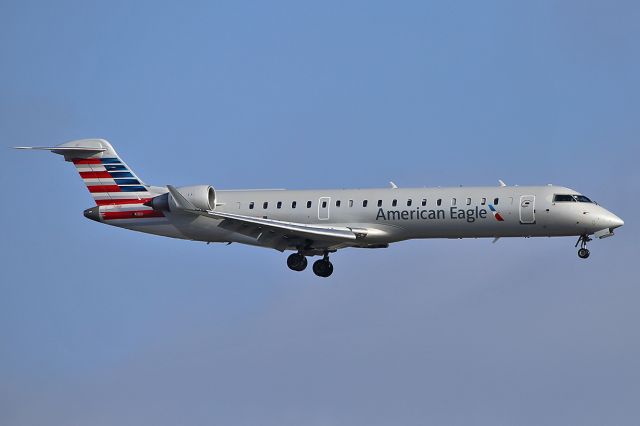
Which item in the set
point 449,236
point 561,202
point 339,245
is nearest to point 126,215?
point 339,245

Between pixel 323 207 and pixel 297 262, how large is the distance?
7.69 ft

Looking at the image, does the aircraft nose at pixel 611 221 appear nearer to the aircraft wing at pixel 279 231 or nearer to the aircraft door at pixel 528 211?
the aircraft door at pixel 528 211

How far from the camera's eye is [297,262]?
52219 mm

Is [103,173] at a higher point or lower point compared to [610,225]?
higher

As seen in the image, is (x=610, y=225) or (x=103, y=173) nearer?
(x=610, y=225)

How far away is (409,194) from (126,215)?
37.5 ft

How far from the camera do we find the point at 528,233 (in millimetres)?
49312

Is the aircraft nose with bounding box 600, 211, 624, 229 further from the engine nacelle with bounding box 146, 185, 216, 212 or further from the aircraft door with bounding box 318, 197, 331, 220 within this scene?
the engine nacelle with bounding box 146, 185, 216, 212

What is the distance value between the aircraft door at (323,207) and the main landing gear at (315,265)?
1.79 metres

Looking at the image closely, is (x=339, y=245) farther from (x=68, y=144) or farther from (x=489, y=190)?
(x=68, y=144)

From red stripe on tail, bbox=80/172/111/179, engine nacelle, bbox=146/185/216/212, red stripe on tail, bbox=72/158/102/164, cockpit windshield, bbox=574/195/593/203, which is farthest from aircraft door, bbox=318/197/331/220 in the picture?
red stripe on tail, bbox=72/158/102/164

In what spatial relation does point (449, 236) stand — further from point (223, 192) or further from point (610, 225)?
point (223, 192)

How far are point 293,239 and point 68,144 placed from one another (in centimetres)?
1029

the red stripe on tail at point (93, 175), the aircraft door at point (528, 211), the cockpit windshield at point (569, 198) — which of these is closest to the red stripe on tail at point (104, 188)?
the red stripe on tail at point (93, 175)
